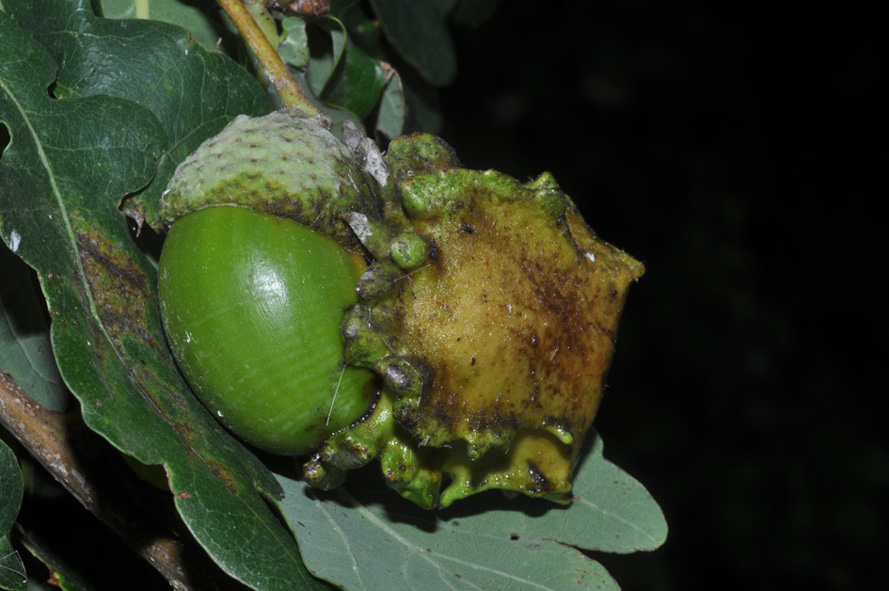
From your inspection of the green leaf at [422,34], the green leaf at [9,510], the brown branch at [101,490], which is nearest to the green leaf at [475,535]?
the brown branch at [101,490]

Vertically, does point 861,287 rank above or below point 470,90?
below

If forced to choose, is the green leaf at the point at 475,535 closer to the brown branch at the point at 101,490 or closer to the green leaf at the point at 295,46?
the brown branch at the point at 101,490

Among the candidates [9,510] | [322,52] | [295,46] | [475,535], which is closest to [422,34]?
[322,52]

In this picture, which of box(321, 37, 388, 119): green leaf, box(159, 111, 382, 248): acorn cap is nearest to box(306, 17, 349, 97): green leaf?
box(321, 37, 388, 119): green leaf

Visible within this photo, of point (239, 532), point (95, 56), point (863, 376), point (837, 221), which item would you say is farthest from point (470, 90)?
point (239, 532)

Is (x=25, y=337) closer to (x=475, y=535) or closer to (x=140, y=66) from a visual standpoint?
(x=140, y=66)

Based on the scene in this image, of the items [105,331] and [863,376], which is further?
→ [863,376]

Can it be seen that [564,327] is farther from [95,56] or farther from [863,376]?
[863,376]
